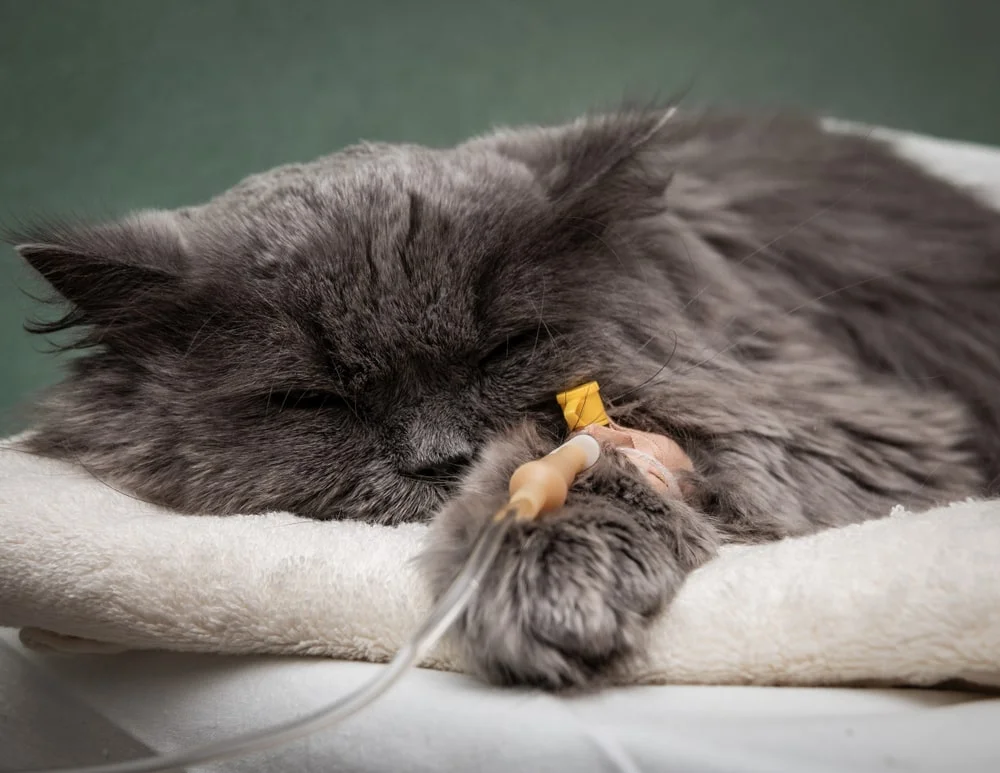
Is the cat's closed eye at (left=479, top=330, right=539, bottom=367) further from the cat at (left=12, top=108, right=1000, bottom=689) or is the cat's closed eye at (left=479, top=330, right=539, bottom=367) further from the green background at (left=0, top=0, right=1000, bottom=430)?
the green background at (left=0, top=0, right=1000, bottom=430)

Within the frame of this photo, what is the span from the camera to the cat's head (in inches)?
42.8

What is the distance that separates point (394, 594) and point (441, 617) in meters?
0.13

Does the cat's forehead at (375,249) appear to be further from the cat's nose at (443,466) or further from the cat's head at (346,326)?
the cat's nose at (443,466)

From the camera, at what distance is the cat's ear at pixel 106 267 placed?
1147 mm

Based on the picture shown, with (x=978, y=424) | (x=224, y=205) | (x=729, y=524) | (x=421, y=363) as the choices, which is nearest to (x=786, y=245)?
(x=978, y=424)

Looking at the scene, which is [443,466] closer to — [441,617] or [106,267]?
[441,617]

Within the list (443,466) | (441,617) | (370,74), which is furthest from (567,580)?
(370,74)

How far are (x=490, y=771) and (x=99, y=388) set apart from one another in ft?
2.73

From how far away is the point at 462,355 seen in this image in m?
1.09

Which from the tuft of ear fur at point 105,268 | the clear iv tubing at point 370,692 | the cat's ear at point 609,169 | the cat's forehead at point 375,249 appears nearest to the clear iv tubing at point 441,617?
the clear iv tubing at point 370,692

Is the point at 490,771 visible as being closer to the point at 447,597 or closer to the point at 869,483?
the point at 447,597

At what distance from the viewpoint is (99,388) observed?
125 cm

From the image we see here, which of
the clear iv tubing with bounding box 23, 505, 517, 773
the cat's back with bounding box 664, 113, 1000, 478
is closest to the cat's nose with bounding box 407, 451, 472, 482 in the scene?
the clear iv tubing with bounding box 23, 505, 517, 773

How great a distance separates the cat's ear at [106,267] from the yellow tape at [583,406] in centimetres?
55
